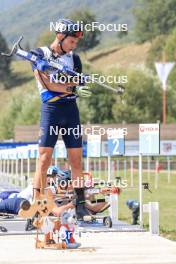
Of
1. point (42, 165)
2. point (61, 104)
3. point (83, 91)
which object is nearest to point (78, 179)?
point (42, 165)

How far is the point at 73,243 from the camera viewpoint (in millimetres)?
9234

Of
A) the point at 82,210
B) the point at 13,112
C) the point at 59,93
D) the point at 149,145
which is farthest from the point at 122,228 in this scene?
the point at 13,112

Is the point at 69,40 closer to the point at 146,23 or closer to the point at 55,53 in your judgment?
the point at 55,53

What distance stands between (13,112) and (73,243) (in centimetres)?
7306

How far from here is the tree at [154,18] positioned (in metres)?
128

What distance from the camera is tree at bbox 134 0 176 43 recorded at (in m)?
128

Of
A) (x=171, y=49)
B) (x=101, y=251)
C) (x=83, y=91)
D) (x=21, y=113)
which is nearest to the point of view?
(x=101, y=251)

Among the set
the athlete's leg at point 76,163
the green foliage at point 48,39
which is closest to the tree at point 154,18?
the green foliage at point 48,39

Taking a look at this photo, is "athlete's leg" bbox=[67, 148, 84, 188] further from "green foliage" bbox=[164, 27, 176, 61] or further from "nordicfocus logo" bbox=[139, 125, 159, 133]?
"green foliage" bbox=[164, 27, 176, 61]

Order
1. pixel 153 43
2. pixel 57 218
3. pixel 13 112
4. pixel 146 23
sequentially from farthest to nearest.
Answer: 1. pixel 146 23
2. pixel 153 43
3. pixel 13 112
4. pixel 57 218

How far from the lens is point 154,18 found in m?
146

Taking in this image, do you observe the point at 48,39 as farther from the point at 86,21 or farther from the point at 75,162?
the point at 75,162

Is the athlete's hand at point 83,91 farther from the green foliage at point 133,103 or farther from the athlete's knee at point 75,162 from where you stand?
the green foliage at point 133,103

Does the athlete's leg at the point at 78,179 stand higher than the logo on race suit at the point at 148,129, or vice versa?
the logo on race suit at the point at 148,129
